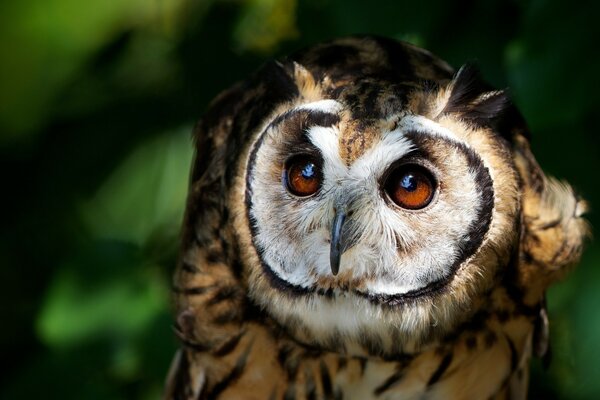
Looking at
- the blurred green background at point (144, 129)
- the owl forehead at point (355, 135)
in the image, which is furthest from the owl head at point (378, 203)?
the blurred green background at point (144, 129)

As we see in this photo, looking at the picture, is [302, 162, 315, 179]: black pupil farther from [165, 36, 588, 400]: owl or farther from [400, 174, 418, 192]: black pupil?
[400, 174, 418, 192]: black pupil

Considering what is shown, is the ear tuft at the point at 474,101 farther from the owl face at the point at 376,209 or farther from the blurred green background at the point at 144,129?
the blurred green background at the point at 144,129

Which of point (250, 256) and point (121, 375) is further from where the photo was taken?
point (121, 375)

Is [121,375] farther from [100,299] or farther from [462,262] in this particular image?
[462,262]

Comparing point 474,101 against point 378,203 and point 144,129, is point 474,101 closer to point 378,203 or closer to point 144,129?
point 378,203

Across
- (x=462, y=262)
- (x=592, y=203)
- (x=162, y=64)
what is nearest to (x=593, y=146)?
(x=592, y=203)

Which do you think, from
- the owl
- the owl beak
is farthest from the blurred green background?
the owl beak

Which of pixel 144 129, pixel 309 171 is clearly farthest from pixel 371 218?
pixel 144 129
